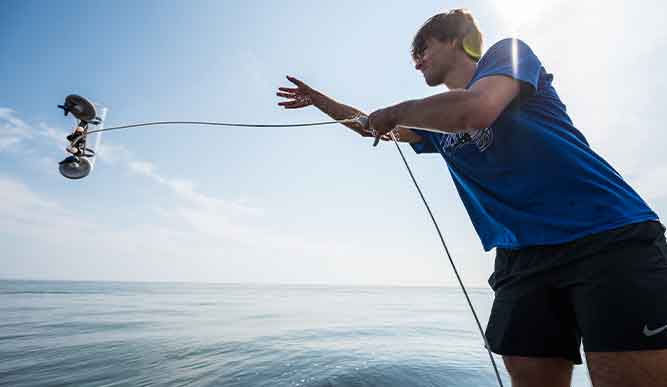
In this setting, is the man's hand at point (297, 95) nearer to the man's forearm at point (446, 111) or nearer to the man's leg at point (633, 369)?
the man's forearm at point (446, 111)

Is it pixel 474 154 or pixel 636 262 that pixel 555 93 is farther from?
pixel 636 262

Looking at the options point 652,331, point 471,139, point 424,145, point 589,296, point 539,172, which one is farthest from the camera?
point 424,145

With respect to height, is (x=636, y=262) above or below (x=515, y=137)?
below

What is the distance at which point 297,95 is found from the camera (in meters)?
2.81

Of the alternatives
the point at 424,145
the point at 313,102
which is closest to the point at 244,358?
the point at 313,102

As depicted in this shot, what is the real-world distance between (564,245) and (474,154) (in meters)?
0.64

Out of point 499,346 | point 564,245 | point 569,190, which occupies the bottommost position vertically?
point 499,346

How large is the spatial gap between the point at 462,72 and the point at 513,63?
0.54 metres

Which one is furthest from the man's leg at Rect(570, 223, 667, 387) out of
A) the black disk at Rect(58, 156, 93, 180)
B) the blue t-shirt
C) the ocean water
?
the black disk at Rect(58, 156, 93, 180)

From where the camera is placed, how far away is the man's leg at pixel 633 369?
1150 millimetres

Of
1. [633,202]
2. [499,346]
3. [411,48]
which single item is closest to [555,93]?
[633,202]

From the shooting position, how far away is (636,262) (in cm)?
124

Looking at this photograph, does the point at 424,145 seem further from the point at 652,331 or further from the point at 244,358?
the point at 244,358

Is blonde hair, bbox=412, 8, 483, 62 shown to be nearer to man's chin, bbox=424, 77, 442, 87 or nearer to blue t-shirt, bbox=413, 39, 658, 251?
man's chin, bbox=424, 77, 442, 87
